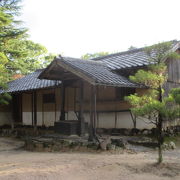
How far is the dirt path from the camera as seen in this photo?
6009 millimetres

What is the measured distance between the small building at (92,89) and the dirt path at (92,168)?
97.2 inches

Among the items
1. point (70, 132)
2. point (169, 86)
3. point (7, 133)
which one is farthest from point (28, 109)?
point (169, 86)

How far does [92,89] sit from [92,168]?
3911mm

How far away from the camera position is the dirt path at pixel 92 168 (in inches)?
237

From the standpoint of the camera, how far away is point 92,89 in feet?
32.7

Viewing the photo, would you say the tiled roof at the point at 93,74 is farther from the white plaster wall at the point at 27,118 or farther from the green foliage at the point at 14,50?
the white plaster wall at the point at 27,118

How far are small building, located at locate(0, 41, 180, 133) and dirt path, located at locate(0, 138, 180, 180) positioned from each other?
247cm

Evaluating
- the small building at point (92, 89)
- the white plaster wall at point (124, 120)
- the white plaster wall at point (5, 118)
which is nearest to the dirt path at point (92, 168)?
the small building at point (92, 89)

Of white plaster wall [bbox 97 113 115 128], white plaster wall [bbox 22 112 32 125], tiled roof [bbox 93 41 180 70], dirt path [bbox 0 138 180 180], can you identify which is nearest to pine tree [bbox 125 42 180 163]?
dirt path [bbox 0 138 180 180]

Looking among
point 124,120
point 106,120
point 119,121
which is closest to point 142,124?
point 124,120

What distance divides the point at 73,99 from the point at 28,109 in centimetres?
467

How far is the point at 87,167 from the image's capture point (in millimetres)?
6863

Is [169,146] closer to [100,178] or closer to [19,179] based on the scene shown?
[100,178]

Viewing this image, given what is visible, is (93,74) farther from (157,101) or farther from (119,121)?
(119,121)
